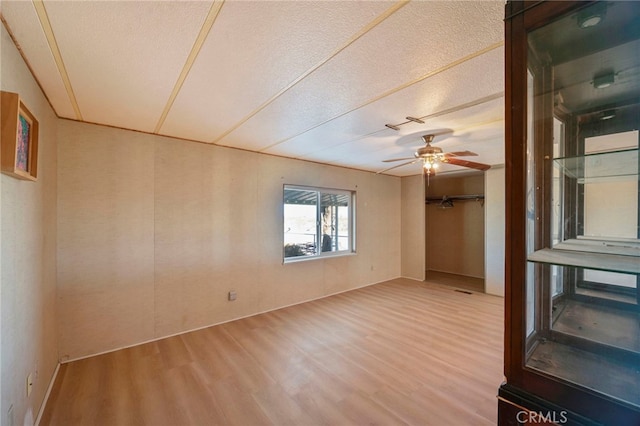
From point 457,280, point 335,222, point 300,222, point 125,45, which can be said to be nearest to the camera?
point 125,45

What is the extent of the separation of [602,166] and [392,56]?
1.18m

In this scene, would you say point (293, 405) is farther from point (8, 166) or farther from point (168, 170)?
point (168, 170)

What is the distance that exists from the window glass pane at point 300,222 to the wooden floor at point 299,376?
127 centimetres

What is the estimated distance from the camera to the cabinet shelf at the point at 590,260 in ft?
2.51

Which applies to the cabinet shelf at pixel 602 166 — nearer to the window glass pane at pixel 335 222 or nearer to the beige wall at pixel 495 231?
the window glass pane at pixel 335 222

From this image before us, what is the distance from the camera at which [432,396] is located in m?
2.16

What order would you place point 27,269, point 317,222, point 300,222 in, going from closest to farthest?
point 27,269
point 300,222
point 317,222

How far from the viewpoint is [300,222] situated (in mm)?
4707

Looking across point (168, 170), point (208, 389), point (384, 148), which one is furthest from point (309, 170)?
point (208, 389)

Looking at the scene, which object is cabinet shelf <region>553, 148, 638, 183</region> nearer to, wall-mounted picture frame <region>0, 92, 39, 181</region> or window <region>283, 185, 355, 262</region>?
wall-mounted picture frame <region>0, 92, 39, 181</region>

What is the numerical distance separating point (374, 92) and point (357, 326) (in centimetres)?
297

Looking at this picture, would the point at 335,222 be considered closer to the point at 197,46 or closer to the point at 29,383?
the point at 197,46

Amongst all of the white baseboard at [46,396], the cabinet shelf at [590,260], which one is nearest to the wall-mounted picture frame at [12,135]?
the white baseboard at [46,396]

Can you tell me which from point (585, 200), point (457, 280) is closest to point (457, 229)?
point (457, 280)
